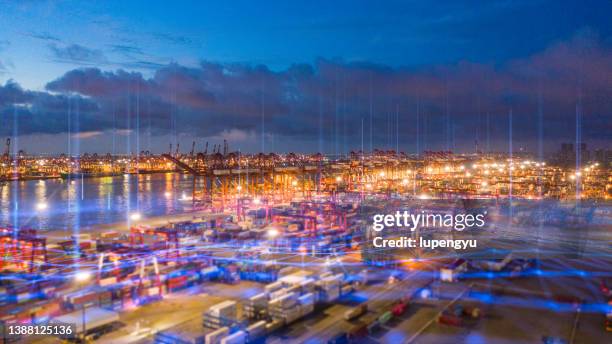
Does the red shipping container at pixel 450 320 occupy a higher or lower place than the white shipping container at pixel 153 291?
lower

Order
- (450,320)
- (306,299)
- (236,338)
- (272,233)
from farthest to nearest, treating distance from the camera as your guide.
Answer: (272,233) < (306,299) < (450,320) < (236,338)

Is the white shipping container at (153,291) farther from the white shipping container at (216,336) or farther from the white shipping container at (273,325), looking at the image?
the white shipping container at (273,325)

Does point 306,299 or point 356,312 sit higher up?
point 306,299

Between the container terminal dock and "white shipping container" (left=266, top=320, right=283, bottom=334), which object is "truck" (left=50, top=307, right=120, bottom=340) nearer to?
the container terminal dock

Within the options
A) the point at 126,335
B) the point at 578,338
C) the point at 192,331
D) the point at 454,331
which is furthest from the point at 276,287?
the point at 578,338

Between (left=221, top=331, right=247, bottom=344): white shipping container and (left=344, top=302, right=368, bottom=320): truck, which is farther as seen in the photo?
(left=344, top=302, right=368, bottom=320): truck

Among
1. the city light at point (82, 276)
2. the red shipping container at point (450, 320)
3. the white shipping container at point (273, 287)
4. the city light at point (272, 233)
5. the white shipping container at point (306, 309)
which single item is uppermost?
the city light at point (272, 233)

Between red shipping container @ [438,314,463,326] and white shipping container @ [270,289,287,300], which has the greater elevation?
white shipping container @ [270,289,287,300]

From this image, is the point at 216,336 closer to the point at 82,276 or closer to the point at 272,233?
the point at 82,276

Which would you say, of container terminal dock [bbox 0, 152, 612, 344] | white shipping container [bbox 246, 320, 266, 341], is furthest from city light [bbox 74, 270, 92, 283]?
white shipping container [bbox 246, 320, 266, 341]

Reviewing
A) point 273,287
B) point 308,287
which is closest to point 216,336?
point 273,287

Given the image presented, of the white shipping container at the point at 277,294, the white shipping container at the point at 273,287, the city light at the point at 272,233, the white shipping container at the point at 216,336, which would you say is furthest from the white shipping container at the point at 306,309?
the city light at the point at 272,233
